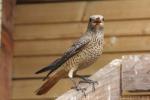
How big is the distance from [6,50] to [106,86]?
9.36 ft

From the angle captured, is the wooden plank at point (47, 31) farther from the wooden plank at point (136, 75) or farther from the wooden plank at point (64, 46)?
the wooden plank at point (136, 75)

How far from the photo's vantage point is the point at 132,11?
497 cm

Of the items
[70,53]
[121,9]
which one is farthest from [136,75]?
[121,9]

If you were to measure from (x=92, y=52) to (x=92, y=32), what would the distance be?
23 cm

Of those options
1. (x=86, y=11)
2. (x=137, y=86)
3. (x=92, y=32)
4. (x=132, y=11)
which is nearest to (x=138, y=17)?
(x=132, y=11)

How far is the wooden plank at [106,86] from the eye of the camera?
216cm

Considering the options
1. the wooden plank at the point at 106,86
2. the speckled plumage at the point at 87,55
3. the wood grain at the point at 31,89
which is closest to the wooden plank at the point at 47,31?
the wood grain at the point at 31,89

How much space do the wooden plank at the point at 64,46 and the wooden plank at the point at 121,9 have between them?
20cm

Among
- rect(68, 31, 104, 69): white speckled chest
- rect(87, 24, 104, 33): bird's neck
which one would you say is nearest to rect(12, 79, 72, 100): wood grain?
rect(87, 24, 104, 33): bird's neck

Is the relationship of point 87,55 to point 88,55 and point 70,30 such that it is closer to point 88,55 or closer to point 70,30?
point 88,55

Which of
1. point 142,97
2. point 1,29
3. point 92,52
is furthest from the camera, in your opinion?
point 1,29

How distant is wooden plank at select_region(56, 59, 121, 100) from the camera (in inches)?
85.0

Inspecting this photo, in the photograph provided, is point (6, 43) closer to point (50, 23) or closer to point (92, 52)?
point (50, 23)

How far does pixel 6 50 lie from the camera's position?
498 centimetres
